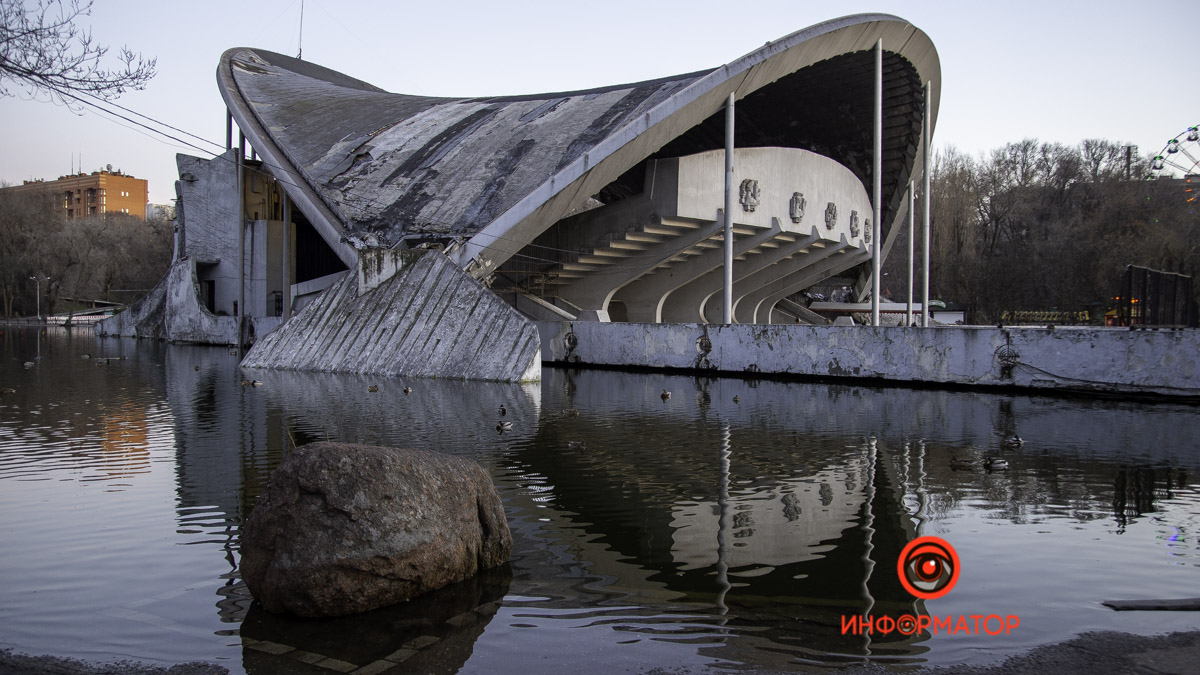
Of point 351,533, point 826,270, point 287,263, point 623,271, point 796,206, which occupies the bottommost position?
point 351,533

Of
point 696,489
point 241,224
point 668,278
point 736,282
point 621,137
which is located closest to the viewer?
point 696,489

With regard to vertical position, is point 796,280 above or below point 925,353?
above

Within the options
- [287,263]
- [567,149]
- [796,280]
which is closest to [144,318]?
[287,263]

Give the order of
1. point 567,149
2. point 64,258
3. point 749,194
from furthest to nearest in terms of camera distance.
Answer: point 64,258, point 749,194, point 567,149

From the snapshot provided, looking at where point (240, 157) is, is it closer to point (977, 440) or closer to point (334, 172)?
point (334, 172)

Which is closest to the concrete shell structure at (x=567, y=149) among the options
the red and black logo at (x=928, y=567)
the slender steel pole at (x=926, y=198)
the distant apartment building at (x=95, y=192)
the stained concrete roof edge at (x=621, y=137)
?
the stained concrete roof edge at (x=621, y=137)

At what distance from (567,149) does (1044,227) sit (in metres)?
40.4

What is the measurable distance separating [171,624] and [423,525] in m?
1.24

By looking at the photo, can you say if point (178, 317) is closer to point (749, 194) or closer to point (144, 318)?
point (144, 318)

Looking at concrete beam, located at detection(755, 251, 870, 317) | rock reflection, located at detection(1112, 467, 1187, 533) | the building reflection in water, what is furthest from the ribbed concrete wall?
concrete beam, located at detection(755, 251, 870, 317)

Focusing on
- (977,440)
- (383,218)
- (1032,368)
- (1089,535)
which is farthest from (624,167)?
(1089,535)

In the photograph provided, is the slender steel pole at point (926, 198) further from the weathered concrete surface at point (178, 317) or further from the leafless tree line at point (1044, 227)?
the weathered concrete surface at point (178, 317)

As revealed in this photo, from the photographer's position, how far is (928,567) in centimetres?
521

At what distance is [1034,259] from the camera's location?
157ft
